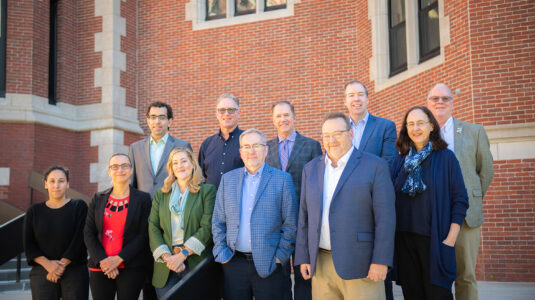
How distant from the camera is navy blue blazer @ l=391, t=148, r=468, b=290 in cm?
291

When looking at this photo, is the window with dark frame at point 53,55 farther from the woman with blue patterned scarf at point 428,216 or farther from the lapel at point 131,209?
the woman with blue patterned scarf at point 428,216

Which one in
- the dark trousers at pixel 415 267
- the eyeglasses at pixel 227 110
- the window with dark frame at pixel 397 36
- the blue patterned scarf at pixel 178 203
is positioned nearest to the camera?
the dark trousers at pixel 415 267

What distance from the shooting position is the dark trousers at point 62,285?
382cm

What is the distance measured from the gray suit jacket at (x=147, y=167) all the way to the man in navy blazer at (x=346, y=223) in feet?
5.64

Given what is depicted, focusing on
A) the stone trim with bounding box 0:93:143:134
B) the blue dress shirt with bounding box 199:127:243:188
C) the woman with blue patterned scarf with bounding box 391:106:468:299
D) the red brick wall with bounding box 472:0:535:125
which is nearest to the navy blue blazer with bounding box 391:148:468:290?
the woman with blue patterned scarf with bounding box 391:106:468:299

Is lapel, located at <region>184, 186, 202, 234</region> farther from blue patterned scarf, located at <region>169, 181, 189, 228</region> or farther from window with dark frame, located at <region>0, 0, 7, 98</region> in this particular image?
window with dark frame, located at <region>0, 0, 7, 98</region>

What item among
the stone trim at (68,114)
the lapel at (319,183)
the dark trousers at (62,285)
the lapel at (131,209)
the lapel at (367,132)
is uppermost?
the stone trim at (68,114)

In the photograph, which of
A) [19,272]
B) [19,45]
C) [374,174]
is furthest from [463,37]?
[19,45]

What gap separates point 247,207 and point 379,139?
1218 mm

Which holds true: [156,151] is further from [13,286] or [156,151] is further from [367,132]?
[13,286]

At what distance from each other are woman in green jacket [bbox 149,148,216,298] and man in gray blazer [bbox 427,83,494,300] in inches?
73.5

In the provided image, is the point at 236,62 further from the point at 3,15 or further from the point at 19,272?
the point at 19,272

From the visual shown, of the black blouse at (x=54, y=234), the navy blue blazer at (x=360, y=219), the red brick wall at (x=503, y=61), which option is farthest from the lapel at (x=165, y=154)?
the red brick wall at (x=503, y=61)

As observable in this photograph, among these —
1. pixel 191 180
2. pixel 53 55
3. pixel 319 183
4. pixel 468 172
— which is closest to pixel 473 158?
pixel 468 172
